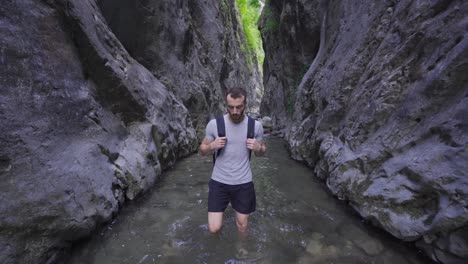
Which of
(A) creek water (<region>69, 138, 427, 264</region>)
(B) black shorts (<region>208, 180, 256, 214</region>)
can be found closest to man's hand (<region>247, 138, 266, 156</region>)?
(B) black shorts (<region>208, 180, 256, 214</region>)

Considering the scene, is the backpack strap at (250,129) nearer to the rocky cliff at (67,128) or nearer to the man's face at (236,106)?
the man's face at (236,106)

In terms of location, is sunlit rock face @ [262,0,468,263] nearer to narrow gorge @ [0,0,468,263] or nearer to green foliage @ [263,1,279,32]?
narrow gorge @ [0,0,468,263]

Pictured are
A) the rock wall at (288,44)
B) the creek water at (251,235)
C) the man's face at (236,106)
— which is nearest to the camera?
the man's face at (236,106)

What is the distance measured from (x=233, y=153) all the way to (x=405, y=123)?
2.69m

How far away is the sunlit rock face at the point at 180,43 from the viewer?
9125 mm

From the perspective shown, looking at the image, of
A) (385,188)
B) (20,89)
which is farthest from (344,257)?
(20,89)

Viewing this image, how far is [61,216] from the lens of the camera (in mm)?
3176

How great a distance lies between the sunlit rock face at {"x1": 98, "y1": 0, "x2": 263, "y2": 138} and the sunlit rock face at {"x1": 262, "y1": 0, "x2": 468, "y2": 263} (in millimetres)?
6725

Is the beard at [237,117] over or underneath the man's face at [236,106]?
underneath

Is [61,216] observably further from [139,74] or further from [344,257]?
[139,74]

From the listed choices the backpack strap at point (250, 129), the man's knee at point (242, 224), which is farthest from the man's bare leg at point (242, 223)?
the backpack strap at point (250, 129)

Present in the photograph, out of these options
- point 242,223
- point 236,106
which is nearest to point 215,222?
point 242,223

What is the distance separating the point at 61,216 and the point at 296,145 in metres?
7.60

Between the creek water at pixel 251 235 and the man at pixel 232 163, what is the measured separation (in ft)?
1.67
